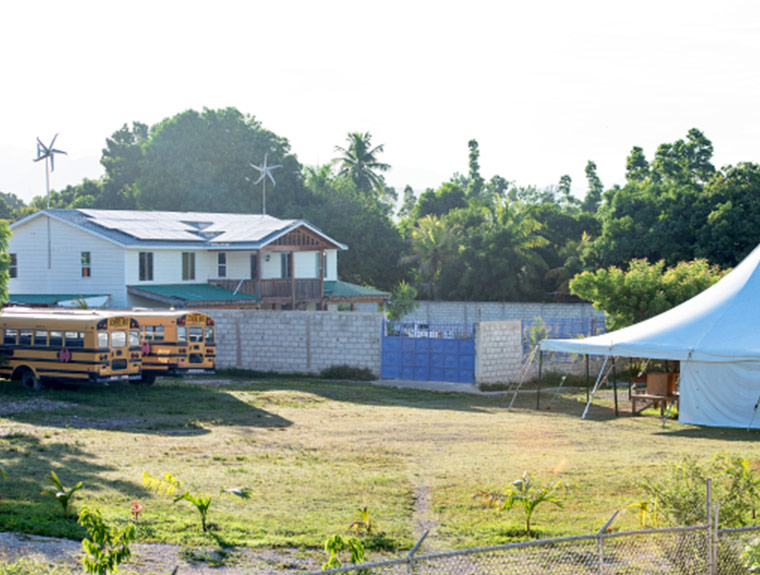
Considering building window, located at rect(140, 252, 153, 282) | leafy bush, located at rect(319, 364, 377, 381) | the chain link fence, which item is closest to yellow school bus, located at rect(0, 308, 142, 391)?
leafy bush, located at rect(319, 364, 377, 381)

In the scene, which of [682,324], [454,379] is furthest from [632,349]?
[454,379]

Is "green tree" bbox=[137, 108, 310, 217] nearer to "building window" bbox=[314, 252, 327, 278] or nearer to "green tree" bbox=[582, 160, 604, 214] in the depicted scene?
"building window" bbox=[314, 252, 327, 278]

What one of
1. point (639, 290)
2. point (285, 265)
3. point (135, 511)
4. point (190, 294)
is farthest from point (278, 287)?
point (135, 511)

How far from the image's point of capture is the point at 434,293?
6131 centimetres

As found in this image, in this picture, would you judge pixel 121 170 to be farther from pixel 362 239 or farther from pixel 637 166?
pixel 637 166

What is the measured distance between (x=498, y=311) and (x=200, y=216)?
17559 mm

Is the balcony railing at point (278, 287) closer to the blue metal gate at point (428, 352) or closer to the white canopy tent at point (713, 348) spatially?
the blue metal gate at point (428, 352)

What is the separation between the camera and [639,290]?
110ft

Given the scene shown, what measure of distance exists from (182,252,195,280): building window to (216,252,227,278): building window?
157 centimetres

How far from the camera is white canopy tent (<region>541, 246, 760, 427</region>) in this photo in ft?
73.8

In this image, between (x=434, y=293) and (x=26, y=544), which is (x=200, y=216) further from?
(x=26, y=544)

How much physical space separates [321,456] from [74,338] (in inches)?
426

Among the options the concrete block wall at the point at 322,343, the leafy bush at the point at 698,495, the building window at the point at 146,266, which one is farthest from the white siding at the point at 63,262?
the leafy bush at the point at 698,495

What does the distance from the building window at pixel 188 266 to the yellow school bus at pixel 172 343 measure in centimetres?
1356
